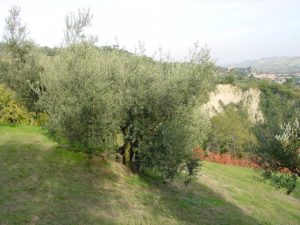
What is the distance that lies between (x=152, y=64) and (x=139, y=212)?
20.0 feet

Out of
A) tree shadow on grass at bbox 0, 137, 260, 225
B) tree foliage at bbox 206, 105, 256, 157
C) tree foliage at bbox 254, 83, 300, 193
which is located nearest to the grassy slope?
tree shadow on grass at bbox 0, 137, 260, 225

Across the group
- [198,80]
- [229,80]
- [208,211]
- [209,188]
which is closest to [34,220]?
[208,211]

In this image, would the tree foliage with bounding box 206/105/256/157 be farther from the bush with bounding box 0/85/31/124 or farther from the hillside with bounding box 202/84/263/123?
the hillside with bounding box 202/84/263/123

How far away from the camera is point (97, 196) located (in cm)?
1339

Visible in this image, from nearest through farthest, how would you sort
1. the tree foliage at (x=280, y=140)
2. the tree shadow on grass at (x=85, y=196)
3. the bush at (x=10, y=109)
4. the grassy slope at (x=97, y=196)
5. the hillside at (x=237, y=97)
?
the tree foliage at (x=280, y=140)
the tree shadow on grass at (x=85, y=196)
the grassy slope at (x=97, y=196)
the bush at (x=10, y=109)
the hillside at (x=237, y=97)

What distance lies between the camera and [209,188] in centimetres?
1881

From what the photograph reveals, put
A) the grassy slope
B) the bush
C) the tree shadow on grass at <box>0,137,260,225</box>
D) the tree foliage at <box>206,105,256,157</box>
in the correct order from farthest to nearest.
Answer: the tree foliage at <box>206,105,256,157</box>
the bush
the grassy slope
the tree shadow on grass at <box>0,137,260,225</box>

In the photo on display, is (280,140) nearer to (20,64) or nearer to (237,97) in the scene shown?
(20,64)

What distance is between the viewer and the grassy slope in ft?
38.5

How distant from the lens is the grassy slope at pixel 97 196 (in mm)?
11742

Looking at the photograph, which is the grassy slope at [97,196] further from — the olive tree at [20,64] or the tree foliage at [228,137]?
the tree foliage at [228,137]

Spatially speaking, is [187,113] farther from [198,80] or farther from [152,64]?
[152,64]

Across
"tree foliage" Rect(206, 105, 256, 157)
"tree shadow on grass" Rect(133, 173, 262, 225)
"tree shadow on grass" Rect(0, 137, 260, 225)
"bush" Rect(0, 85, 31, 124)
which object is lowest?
"tree foliage" Rect(206, 105, 256, 157)

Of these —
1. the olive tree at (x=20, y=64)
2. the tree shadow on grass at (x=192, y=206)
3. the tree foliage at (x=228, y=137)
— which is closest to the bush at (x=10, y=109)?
the olive tree at (x=20, y=64)
